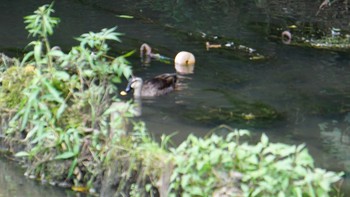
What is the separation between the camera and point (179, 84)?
10688mm

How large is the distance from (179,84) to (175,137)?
2.33 m

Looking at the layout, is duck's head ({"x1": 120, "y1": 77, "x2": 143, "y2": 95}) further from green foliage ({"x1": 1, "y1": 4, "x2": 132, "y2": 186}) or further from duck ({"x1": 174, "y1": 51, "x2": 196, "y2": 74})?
green foliage ({"x1": 1, "y1": 4, "x2": 132, "y2": 186})

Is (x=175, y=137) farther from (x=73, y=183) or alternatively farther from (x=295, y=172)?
(x=295, y=172)

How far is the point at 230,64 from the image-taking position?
1167 centimetres

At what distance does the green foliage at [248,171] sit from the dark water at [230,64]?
76.5 inches

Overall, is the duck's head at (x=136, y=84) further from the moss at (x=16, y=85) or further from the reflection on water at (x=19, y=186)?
the reflection on water at (x=19, y=186)

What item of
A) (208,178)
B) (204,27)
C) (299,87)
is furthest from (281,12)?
(208,178)

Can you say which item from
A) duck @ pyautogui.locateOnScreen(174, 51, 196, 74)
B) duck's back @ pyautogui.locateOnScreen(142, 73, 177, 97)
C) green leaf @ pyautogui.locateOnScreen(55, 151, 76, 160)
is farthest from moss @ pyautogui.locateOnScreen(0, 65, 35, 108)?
duck @ pyautogui.locateOnScreen(174, 51, 196, 74)

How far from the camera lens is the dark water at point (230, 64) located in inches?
344

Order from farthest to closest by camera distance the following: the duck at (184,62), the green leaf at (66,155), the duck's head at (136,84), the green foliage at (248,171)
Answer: the duck at (184,62) → the duck's head at (136,84) → the green leaf at (66,155) → the green foliage at (248,171)

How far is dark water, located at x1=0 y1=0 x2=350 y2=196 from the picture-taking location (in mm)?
8742

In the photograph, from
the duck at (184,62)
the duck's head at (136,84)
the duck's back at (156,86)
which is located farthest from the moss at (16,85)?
the duck at (184,62)

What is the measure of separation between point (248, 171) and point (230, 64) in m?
6.48

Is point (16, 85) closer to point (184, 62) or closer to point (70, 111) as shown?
point (70, 111)
